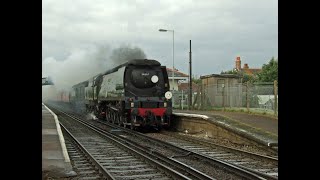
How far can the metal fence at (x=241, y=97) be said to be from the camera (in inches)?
727

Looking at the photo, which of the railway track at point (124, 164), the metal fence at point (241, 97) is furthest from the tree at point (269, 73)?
the railway track at point (124, 164)

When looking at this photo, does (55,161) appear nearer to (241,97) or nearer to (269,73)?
(241,97)

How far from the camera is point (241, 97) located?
21.3m

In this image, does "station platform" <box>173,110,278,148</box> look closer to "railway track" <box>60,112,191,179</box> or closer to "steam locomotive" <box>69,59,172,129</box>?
"steam locomotive" <box>69,59,172,129</box>

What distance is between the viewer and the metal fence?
60.6 feet

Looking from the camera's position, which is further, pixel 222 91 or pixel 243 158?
pixel 222 91

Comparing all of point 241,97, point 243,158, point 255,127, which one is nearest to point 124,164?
point 243,158

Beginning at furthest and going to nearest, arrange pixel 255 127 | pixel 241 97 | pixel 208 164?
pixel 241 97 < pixel 255 127 < pixel 208 164
